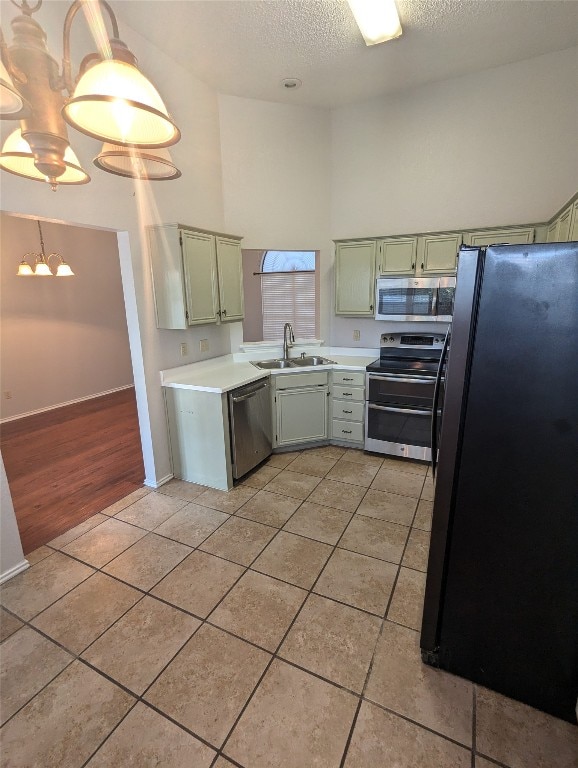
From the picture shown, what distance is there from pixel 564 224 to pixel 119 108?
113 inches

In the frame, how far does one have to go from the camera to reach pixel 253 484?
3164 mm

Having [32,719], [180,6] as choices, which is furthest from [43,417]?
[180,6]

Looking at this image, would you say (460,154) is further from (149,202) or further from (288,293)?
(149,202)

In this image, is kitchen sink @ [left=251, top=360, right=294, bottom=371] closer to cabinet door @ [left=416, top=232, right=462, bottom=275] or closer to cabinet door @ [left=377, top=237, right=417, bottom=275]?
cabinet door @ [left=377, top=237, right=417, bottom=275]

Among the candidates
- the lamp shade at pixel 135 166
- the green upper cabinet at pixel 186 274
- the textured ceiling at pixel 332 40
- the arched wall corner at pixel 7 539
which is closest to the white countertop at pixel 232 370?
the green upper cabinet at pixel 186 274

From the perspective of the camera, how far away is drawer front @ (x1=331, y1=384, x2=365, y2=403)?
142 inches

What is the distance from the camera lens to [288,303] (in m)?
4.25

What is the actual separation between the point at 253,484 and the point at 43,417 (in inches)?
140

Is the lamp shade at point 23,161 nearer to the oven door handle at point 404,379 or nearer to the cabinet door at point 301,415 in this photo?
the cabinet door at point 301,415

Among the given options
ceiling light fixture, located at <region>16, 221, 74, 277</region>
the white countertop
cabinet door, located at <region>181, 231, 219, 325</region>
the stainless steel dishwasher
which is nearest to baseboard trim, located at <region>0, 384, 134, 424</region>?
ceiling light fixture, located at <region>16, 221, 74, 277</region>

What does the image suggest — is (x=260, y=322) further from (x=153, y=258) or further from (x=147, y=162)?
(x=147, y=162)

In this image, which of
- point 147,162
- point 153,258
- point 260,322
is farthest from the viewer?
point 260,322

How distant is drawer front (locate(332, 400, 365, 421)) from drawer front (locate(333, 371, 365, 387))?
20cm

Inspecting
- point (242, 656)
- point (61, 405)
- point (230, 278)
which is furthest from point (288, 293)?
point (61, 405)
